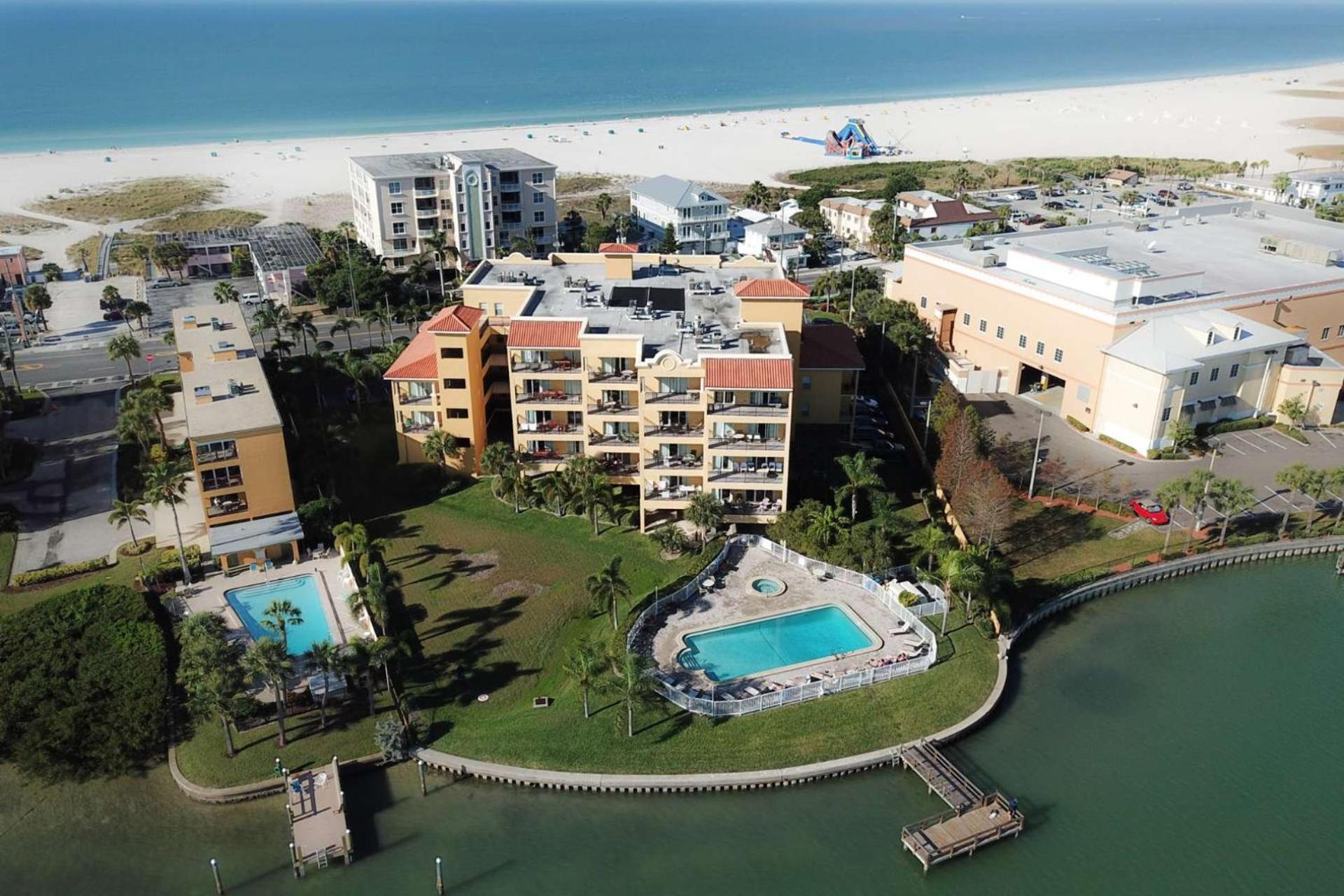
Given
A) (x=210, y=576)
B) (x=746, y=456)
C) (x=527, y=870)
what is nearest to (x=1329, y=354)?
(x=746, y=456)

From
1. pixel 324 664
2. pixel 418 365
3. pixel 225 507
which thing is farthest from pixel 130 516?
pixel 324 664

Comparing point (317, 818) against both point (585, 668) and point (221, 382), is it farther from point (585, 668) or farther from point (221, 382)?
point (221, 382)

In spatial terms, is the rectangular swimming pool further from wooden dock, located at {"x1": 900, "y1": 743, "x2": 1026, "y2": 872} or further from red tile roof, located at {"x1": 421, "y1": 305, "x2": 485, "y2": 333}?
red tile roof, located at {"x1": 421, "y1": 305, "x2": 485, "y2": 333}

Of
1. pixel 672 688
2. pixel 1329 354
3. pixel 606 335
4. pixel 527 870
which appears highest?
pixel 606 335

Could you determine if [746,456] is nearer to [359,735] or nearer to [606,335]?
[606,335]

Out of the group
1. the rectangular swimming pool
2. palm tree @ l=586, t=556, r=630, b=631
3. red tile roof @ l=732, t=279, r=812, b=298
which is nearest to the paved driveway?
palm tree @ l=586, t=556, r=630, b=631

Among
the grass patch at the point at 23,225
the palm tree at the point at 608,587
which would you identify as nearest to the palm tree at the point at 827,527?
the palm tree at the point at 608,587
